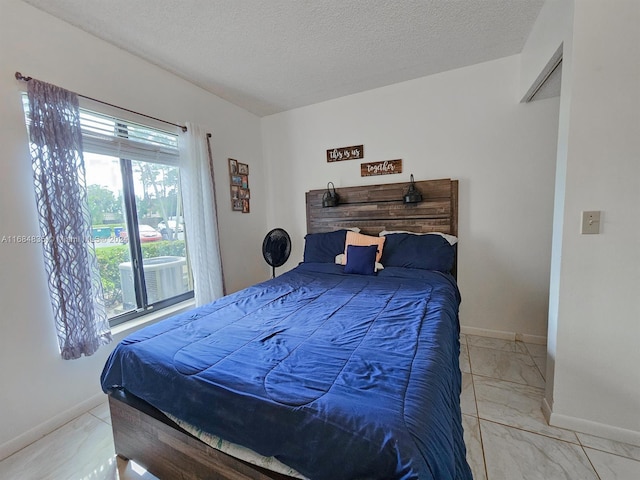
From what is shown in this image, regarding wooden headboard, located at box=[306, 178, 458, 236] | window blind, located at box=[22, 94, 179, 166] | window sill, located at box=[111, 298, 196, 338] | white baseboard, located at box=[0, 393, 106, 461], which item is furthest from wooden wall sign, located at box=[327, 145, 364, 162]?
white baseboard, located at box=[0, 393, 106, 461]

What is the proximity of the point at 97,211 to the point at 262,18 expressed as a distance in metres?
1.72

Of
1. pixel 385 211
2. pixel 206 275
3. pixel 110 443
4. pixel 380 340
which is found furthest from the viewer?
pixel 385 211

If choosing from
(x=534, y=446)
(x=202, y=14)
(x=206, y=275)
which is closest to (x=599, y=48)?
(x=534, y=446)

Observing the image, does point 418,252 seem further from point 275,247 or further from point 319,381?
point 319,381

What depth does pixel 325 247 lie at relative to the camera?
2893 mm

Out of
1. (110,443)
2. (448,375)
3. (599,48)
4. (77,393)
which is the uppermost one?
(599,48)

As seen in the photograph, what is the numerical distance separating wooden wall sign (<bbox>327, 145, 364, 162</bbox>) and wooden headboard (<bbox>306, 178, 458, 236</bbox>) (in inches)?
13.1

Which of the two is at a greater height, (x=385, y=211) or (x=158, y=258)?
(x=385, y=211)

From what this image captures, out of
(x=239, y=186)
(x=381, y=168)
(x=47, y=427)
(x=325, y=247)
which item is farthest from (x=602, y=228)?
(x=47, y=427)

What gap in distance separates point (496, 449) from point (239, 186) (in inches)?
117

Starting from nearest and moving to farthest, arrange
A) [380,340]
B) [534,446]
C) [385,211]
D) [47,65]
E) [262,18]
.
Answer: [380,340]
[534,446]
[47,65]
[262,18]
[385,211]

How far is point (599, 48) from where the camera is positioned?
1323mm

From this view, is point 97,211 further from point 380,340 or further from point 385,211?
point 385,211

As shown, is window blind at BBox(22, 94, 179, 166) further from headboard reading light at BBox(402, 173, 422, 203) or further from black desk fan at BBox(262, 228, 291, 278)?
headboard reading light at BBox(402, 173, 422, 203)
